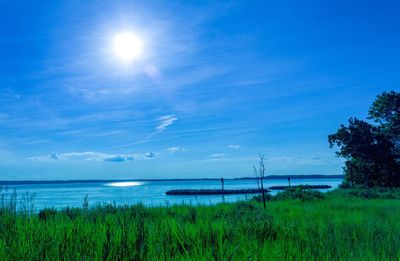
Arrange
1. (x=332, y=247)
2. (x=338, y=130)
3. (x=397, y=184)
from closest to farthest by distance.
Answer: (x=332, y=247) < (x=397, y=184) < (x=338, y=130)

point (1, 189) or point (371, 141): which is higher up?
point (371, 141)

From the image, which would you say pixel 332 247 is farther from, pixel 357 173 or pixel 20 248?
pixel 357 173

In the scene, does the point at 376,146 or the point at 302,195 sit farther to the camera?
the point at 376,146

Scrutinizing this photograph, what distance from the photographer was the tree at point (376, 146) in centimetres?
4359

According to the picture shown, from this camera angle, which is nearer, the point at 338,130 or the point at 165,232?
the point at 165,232

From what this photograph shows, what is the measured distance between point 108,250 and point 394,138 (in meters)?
48.3

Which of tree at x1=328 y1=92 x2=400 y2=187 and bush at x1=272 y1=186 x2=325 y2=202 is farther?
tree at x1=328 y1=92 x2=400 y2=187

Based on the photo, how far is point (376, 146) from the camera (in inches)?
1735

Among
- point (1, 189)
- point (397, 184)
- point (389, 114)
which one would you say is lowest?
point (397, 184)

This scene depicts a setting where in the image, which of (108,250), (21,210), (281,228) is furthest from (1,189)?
(281,228)

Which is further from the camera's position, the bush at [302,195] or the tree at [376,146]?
the tree at [376,146]

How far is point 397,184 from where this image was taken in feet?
143

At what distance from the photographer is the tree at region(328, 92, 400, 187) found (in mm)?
43594

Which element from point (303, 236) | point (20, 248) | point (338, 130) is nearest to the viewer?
point (20, 248)
